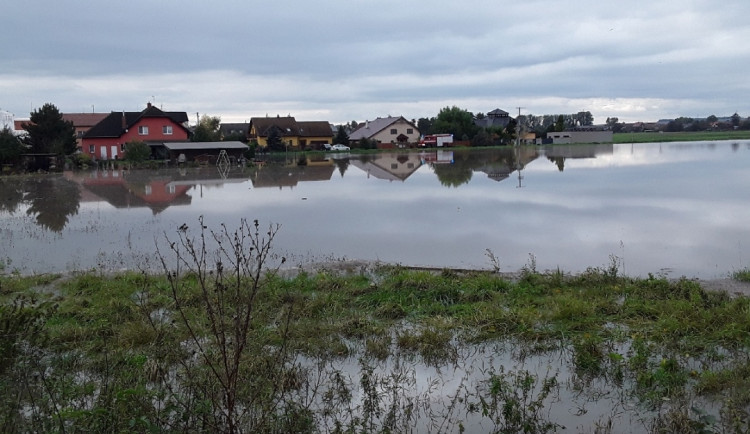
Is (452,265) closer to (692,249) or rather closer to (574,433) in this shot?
(692,249)

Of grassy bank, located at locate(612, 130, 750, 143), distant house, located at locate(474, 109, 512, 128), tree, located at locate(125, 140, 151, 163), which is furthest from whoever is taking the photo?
distant house, located at locate(474, 109, 512, 128)

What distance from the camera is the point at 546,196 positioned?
20562 mm

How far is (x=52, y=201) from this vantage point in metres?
23.0

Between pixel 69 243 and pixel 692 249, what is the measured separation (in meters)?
12.9

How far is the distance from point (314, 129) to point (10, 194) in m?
61.9

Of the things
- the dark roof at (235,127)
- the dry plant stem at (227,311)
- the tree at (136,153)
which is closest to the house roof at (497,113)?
the dark roof at (235,127)

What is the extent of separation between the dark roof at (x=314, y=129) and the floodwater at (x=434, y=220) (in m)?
57.5

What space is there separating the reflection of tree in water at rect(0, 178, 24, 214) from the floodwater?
20 cm

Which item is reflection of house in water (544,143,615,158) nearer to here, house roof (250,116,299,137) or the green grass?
house roof (250,116,299,137)

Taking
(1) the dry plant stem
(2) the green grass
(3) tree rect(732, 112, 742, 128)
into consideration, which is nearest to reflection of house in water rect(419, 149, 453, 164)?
(1) the dry plant stem

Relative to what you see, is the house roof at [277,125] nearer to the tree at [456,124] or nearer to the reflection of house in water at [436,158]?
the tree at [456,124]

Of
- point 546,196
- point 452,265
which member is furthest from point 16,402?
point 546,196

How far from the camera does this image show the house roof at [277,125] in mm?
84875

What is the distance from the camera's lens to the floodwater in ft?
35.8
